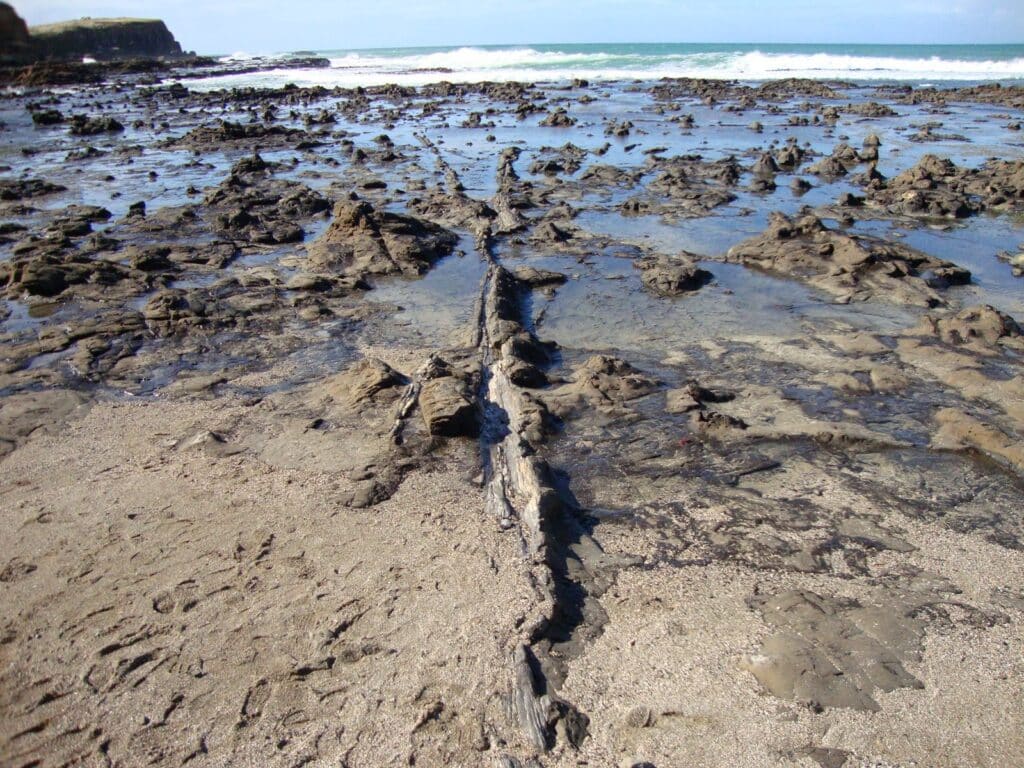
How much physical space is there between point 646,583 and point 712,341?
192 inches

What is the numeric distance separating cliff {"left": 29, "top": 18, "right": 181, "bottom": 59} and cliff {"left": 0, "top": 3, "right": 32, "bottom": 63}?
244ft

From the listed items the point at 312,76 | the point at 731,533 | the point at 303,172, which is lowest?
the point at 312,76

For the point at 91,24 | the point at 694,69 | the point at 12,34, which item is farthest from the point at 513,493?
the point at 91,24

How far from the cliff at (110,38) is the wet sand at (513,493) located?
6694cm

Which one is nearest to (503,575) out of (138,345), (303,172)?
A: (138,345)

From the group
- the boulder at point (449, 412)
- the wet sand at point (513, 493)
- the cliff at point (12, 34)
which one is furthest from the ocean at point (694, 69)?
the cliff at point (12, 34)

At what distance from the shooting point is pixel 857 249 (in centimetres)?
1155

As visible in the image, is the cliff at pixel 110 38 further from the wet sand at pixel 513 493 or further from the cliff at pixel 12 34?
the cliff at pixel 12 34

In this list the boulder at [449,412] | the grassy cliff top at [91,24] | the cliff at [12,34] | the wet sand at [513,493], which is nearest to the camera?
the cliff at [12,34]

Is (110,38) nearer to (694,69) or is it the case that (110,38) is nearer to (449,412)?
(694,69)

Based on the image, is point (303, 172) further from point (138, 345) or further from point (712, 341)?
point (712, 341)

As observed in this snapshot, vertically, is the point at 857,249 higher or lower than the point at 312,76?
higher

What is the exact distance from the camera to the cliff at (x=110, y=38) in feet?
224

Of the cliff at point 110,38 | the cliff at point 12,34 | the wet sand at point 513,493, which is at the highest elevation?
the cliff at point 12,34
